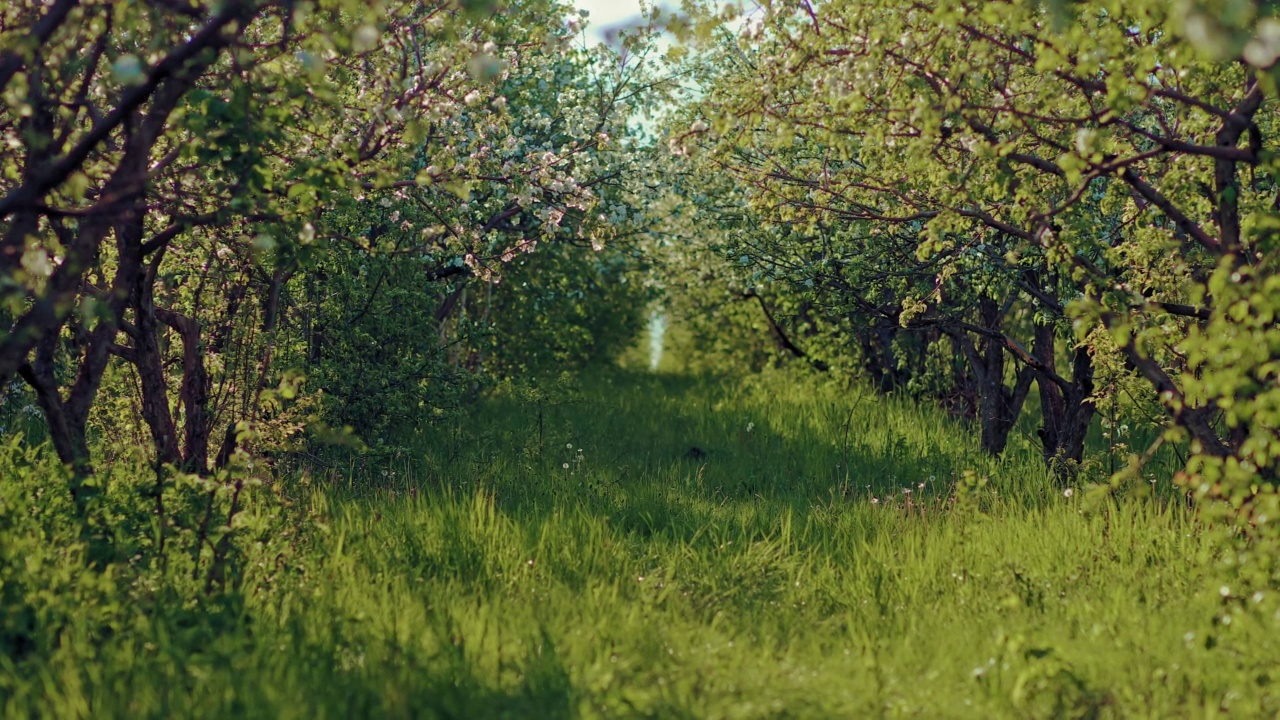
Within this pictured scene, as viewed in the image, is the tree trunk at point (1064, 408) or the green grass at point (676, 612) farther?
the tree trunk at point (1064, 408)

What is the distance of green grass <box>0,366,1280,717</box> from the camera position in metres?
5.39

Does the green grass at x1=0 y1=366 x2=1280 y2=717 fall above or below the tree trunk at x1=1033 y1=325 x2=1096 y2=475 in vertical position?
below

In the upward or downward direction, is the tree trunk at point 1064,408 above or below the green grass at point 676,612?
above

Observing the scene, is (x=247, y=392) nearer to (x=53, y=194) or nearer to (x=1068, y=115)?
(x=53, y=194)

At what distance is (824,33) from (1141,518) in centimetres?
435

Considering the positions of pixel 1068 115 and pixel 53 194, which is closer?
pixel 53 194

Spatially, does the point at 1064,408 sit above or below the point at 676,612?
above

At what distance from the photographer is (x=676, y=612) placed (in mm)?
6762

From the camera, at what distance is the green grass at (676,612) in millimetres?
5395

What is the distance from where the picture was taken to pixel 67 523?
706 cm

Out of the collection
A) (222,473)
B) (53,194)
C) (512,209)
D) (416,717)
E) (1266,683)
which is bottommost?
(416,717)

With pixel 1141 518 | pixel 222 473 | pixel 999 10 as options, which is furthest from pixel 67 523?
pixel 1141 518

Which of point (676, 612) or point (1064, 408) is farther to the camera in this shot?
point (1064, 408)

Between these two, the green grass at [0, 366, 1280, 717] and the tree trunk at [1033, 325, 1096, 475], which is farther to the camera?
the tree trunk at [1033, 325, 1096, 475]
